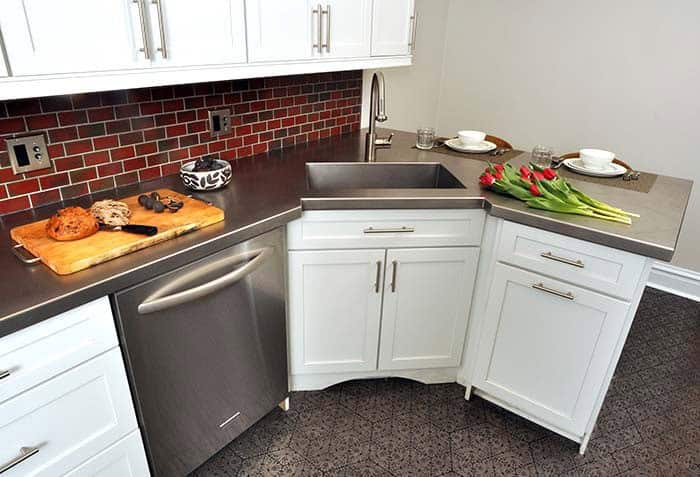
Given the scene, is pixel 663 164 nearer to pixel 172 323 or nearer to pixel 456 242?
pixel 456 242

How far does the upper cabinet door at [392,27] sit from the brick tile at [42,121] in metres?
1.28

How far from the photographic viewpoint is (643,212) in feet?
5.16

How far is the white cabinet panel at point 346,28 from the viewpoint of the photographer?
1.79 meters

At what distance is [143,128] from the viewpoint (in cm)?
164

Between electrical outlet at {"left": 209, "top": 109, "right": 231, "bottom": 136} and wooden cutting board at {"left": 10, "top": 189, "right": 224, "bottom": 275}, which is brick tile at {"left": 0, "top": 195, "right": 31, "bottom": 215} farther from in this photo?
electrical outlet at {"left": 209, "top": 109, "right": 231, "bottom": 136}

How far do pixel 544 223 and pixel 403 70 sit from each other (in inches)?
68.2

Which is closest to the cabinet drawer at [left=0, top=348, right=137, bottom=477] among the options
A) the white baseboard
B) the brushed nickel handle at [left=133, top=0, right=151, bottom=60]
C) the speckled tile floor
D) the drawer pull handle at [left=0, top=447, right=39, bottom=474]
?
the drawer pull handle at [left=0, top=447, right=39, bottom=474]

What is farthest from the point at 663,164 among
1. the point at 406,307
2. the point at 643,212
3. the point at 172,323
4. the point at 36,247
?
the point at 36,247

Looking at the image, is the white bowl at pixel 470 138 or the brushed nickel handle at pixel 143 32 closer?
the brushed nickel handle at pixel 143 32

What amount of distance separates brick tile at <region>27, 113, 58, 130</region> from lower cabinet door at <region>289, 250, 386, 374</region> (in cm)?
85

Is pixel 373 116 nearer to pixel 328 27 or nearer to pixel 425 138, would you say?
pixel 425 138

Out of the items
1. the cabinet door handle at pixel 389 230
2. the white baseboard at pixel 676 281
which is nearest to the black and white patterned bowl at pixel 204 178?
the cabinet door handle at pixel 389 230

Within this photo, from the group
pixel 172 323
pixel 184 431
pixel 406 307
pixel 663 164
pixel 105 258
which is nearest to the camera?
pixel 105 258

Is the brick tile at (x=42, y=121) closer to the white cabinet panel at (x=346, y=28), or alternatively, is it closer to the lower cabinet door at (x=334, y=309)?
the lower cabinet door at (x=334, y=309)
